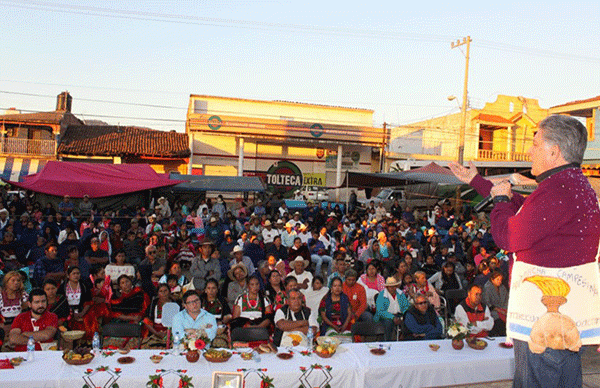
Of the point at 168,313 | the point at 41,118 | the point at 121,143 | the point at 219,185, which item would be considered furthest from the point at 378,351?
the point at 41,118

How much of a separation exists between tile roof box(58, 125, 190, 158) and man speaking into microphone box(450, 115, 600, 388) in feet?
81.7

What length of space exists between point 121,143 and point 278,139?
8.31 metres

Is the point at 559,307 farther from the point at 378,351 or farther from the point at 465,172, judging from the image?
the point at 378,351

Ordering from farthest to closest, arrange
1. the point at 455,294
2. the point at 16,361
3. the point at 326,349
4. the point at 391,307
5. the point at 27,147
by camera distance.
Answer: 1. the point at 27,147
2. the point at 455,294
3. the point at 391,307
4. the point at 326,349
5. the point at 16,361

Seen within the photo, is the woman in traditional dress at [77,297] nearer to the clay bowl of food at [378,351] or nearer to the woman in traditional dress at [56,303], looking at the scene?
the woman in traditional dress at [56,303]

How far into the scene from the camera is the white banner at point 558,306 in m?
1.86

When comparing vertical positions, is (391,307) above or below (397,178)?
below

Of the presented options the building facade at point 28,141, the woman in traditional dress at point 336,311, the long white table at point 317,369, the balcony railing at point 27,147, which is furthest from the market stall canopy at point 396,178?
the balcony railing at point 27,147

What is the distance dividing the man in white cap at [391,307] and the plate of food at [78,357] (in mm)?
3746

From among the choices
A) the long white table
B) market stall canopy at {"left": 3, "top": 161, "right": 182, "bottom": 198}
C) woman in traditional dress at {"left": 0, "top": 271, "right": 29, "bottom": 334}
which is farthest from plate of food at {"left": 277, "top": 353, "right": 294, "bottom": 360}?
market stall canopy at {"left": 3, "top": 161, "right": 182, "bottom": 198}

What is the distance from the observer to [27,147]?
2523 cm

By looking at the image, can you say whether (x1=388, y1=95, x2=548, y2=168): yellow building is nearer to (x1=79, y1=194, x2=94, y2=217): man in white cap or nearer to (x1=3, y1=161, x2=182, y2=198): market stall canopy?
(x1=3, y1=161, x2=182, y2=198): market stall canopy

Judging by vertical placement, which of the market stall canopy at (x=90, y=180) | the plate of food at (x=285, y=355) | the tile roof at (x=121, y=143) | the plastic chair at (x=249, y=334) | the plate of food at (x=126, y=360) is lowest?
the plastic chair at (x=249, y=334)

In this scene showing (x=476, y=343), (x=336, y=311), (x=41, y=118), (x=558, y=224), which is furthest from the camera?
(x=41, y=118)
